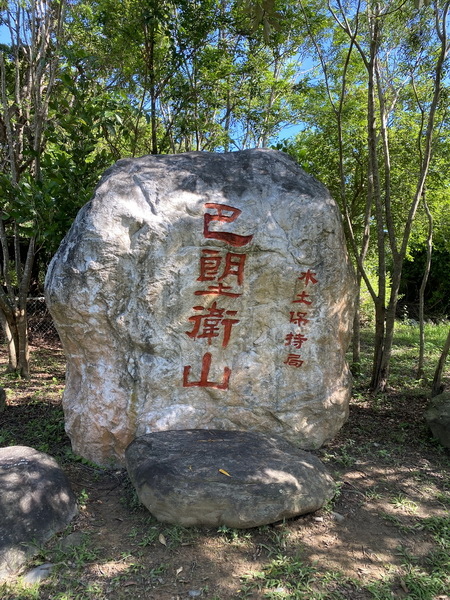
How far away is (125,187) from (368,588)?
3.26 meters

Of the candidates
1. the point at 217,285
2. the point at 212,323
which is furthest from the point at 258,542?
the point at 217,285

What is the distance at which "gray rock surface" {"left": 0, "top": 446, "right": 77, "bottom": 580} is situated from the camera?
2.76m

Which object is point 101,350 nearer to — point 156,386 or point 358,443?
point 156,386

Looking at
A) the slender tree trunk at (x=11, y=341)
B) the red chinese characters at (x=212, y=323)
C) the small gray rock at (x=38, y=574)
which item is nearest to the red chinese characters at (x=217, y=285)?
the red chinese characters at (x=212, y=323)

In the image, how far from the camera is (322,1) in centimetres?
620

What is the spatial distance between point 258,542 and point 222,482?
0.45m

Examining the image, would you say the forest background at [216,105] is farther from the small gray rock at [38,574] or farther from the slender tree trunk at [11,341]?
the small gray rock at [38,574]

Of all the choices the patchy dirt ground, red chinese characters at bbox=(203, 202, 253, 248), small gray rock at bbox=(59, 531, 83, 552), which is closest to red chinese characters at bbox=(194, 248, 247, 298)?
red chinese characters at bbox=(203, 202, 253, 248)

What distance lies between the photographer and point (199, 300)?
3826 mm

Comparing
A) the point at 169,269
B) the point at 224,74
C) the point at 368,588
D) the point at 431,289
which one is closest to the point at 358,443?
the point at 368,588

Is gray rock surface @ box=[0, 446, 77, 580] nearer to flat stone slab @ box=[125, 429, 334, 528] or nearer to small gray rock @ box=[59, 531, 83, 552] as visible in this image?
small gray rock @ box=[59, 531, 83, 552]

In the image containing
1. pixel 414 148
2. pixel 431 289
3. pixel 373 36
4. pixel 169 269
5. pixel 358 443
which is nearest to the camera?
pixel 169 269

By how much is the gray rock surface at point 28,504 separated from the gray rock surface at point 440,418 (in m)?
3.41

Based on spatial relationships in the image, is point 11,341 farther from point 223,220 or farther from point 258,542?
point 258,542
